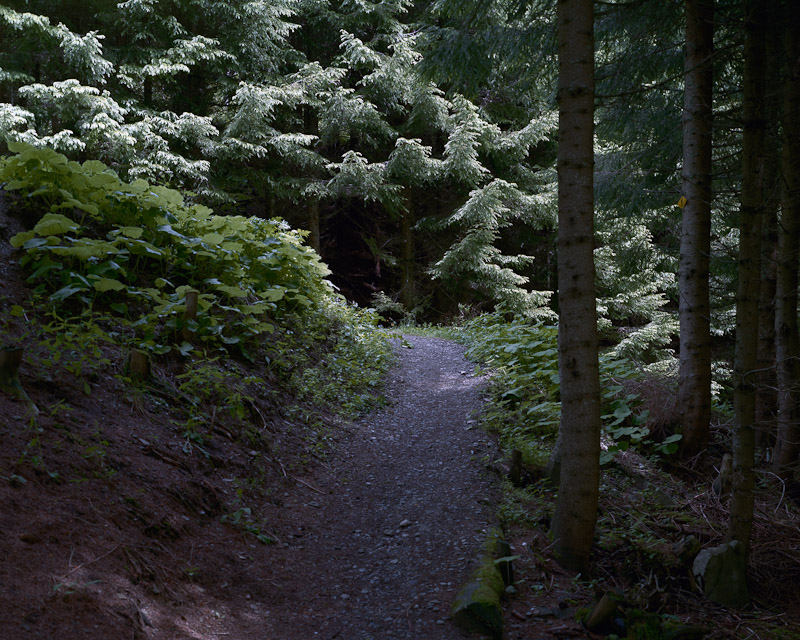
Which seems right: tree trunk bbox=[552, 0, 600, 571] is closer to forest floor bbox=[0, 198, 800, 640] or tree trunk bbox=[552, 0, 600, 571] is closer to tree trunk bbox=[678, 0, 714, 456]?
forest floor bbox=[0, 198, 800, 640]

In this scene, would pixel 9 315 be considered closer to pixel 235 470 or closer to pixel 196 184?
pixel 235 470

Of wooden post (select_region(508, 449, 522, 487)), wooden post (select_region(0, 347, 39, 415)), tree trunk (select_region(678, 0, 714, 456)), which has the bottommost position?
wooden post (select_region(508, 449, 522, 487))

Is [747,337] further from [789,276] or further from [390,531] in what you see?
[390,531]

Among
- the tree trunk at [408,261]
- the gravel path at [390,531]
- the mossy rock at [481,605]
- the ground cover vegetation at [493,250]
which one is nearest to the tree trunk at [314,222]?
the ground cover vegetation at [493,250]

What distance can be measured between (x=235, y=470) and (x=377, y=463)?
5.16 feet

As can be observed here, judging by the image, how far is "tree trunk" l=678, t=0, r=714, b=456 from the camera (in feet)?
18.5

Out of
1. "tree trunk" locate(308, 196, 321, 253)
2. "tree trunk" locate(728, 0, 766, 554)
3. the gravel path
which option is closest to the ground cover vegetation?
"tree trunk" locate(728, 0, 766, 554)

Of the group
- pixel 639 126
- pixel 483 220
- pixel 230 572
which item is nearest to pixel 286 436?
pixel 230 572

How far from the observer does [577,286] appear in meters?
3.60

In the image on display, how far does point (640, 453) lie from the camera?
600 centimetres

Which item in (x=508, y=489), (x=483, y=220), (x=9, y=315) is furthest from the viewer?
(x=483, y=220)

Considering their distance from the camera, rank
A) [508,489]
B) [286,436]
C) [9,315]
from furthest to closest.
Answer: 1. [286,436]
2. [508,489]
3. [9,315]

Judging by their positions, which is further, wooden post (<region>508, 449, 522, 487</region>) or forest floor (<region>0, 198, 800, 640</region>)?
wooden post (<region>508, 449, 522, 487</region>)

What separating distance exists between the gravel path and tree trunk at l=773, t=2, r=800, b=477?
2.86 meters
